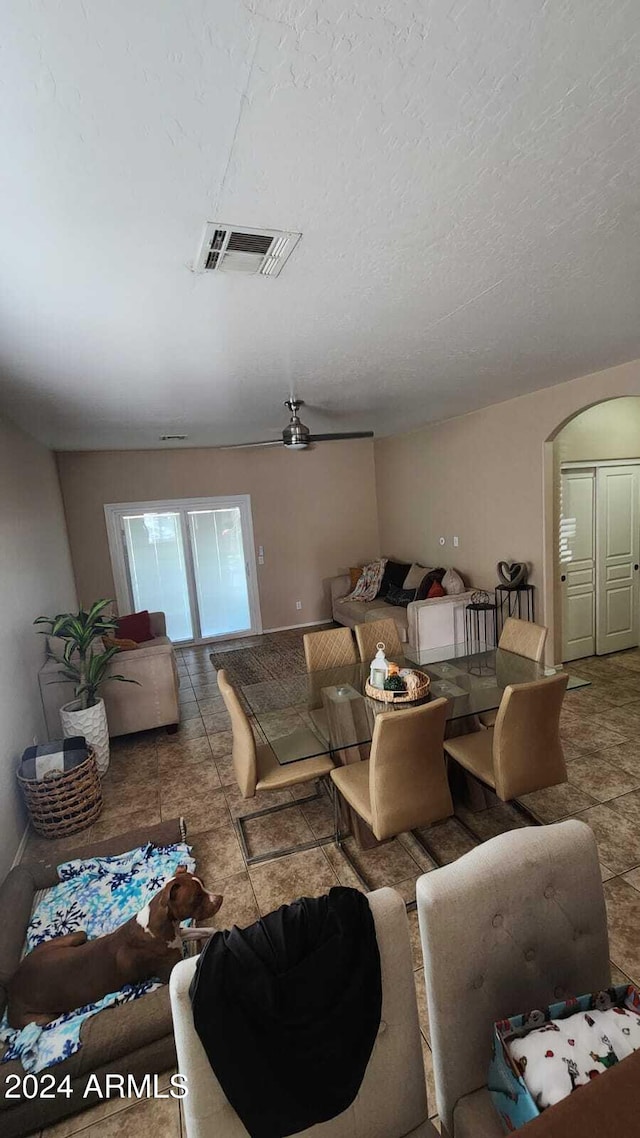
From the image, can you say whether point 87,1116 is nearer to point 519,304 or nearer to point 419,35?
point 419,35

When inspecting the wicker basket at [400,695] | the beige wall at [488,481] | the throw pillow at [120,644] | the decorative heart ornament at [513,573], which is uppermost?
the beige wall at [488,481]

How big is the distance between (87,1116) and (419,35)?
2.95 meters

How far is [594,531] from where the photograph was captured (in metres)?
4.91

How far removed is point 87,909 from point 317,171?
117 inches

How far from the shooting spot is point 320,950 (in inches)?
38.9

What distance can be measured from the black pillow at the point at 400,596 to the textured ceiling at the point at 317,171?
358 centimetres

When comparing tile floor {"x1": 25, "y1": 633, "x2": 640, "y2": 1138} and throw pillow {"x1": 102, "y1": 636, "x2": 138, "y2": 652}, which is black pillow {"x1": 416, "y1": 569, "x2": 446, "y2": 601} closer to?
tile floor {"x1": 25, "y1": 633, "x2": 640, "y2": 1138}

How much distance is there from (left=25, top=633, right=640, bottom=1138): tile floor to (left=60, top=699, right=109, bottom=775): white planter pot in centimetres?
19

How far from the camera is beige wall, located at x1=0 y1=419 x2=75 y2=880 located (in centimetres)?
277

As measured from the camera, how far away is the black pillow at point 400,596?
19.2 feet

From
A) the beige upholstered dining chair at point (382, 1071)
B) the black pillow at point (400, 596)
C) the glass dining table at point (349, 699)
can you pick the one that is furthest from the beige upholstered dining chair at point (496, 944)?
the black pillow at point (400, 596)

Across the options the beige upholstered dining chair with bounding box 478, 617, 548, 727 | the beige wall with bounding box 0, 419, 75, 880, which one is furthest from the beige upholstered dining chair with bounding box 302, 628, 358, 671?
the beige wall with bounding box 0, 419, 75, 880

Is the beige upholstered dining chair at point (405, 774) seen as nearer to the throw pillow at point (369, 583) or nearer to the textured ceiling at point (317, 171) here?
the textured ceiling at point (317, 171)

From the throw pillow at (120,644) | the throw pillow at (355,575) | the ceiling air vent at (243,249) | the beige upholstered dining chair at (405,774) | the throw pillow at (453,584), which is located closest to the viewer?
the ceiling air vent at (243,249)
